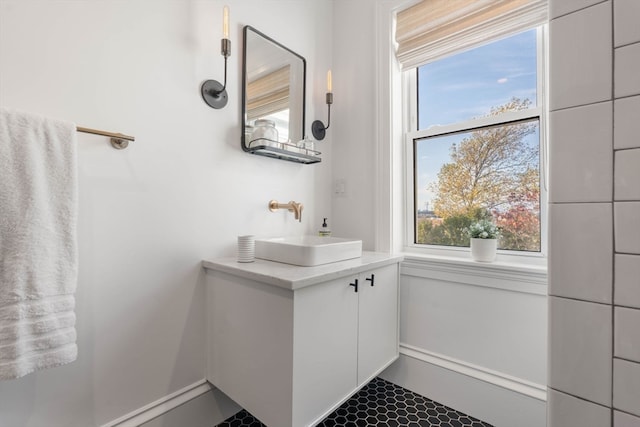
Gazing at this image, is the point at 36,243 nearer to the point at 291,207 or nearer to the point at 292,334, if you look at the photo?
the point at 292,334

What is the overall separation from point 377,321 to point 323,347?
40 centimetres

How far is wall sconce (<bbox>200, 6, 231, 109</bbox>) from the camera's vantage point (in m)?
1.25

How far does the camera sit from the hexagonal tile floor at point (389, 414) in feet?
4.35

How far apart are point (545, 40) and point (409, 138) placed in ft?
2.37

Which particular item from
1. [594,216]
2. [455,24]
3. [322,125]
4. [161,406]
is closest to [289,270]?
[161,406]

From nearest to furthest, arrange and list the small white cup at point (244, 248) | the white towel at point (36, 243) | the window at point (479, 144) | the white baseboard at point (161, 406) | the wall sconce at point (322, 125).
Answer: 1. the white towel at point (36, 243)
2. the white baseboard at point (161, 406)
3. the small white cup at point (244, 248)
4. the window at point (479, 144)
5. the wall sconce at point (322, 125)

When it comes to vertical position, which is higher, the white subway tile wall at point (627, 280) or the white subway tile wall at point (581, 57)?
the white subway tile wall at point (581, 57)

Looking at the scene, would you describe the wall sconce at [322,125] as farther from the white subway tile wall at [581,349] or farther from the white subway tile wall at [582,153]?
the white subway tile wall at [581,349]

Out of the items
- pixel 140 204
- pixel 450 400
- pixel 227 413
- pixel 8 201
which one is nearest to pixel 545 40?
pixel 450 400

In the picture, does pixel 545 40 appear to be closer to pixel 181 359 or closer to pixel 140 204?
pixel 140 204

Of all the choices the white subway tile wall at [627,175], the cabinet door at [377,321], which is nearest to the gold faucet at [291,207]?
the cabinet door at [377,321]

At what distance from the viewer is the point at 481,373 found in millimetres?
1375

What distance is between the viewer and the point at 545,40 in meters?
1.30

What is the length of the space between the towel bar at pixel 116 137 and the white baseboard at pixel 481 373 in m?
1.61
